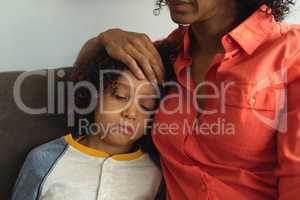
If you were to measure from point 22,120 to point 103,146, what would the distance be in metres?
0.24

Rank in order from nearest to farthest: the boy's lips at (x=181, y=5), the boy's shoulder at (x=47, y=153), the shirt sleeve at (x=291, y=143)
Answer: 1. the shirt sleeve at (x=291, y=143)
2. the boy's lips at (x=181, y=5)
3. the boy's shoulder at (x=47, y=153)

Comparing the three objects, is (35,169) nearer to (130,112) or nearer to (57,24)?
(130,112)

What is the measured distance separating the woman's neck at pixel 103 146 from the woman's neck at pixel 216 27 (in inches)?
13.5

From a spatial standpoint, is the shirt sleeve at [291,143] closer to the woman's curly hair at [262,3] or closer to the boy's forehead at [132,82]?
the woman's curly hair at [262,3]

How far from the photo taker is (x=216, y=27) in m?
1.03

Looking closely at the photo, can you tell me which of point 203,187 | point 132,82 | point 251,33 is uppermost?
point 251,33

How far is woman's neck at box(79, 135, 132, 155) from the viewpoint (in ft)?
3.55

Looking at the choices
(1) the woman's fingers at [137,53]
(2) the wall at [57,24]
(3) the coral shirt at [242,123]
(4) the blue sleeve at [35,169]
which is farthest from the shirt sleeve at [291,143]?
(2) the wall at [57,24]

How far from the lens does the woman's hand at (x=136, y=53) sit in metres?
1.01

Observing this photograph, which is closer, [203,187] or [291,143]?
Answer: [291,143]

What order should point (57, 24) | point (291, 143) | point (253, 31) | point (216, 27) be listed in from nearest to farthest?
point (291, 143) → point (253, 31) → point (216, 27) → point (57, 24)

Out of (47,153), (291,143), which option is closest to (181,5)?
(291,143)

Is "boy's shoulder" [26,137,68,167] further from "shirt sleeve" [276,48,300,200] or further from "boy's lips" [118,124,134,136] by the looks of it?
"shirt sleeve" [276,48,300,200]

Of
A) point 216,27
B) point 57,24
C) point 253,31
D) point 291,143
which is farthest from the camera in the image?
point 57,24
